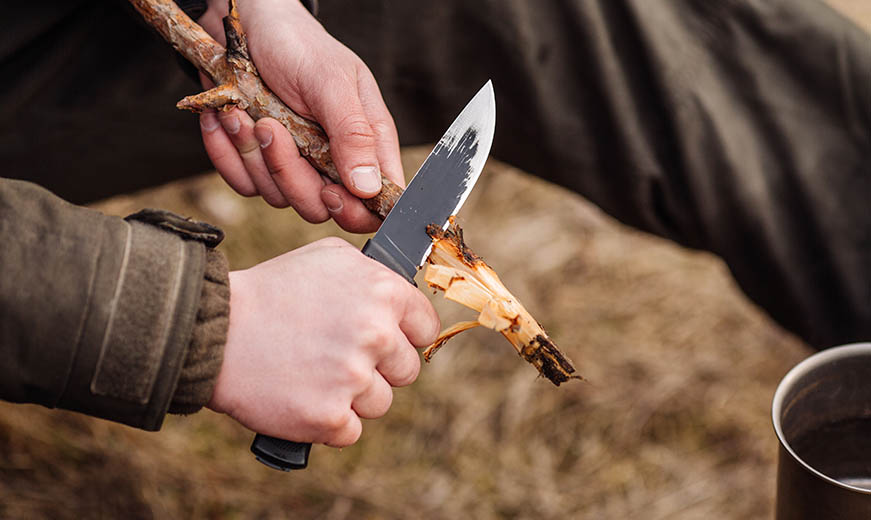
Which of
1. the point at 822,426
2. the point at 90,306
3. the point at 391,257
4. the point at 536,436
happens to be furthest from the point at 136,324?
the point at 536,436

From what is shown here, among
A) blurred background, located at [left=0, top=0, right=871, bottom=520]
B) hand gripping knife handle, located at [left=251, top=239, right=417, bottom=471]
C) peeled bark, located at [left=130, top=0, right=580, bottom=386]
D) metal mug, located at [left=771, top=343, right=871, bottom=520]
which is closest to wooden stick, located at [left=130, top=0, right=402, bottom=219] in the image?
peeled bark, located at [left=130, top=0, right=580, bottom=386]

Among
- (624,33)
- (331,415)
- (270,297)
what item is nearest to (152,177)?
(270,297)

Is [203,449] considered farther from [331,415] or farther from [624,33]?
[624,33]

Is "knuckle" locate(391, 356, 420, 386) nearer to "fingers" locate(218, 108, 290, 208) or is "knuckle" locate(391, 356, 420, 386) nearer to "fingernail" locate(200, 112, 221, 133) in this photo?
"fingers" locate(218, 108, 290, 208)

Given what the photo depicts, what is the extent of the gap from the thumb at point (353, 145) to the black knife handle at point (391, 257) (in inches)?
4.5

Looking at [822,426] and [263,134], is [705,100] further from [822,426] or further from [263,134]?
[263,134]

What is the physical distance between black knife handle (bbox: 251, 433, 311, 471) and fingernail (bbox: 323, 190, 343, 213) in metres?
0.37

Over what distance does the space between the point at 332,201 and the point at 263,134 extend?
139 millimetres

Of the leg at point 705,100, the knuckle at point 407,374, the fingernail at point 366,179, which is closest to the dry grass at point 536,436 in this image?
the leg at point 705,100

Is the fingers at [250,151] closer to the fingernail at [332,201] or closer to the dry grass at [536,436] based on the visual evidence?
the fingernail at [332,201]

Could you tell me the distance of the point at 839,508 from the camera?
0.89 m

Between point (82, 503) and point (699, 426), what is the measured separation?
1418 millimetres

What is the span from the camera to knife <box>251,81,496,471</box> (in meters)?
1.01

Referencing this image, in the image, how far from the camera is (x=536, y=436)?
1.84 meters
